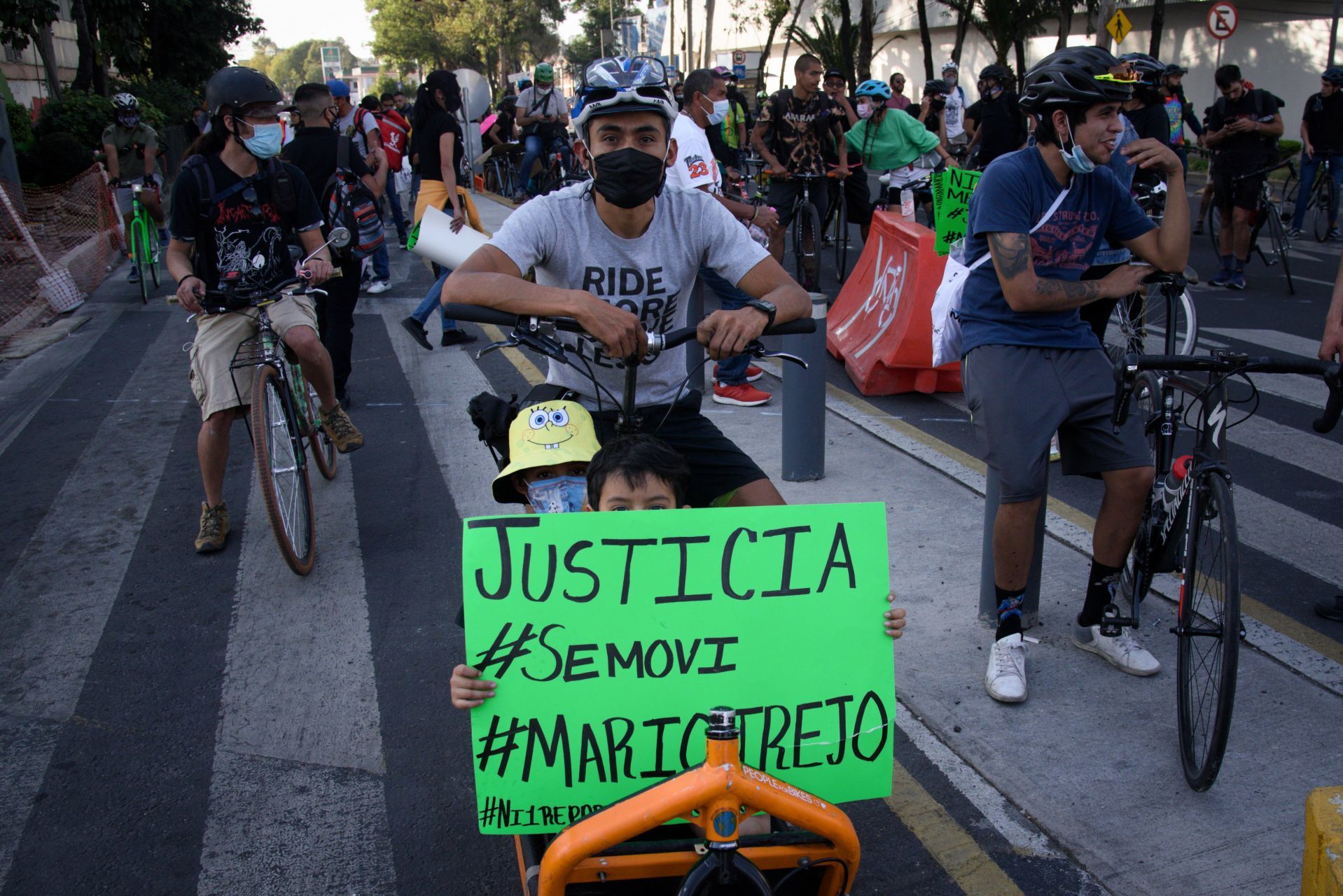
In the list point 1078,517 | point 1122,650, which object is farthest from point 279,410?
point 1078,517

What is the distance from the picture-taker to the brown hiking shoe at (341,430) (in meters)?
6.52

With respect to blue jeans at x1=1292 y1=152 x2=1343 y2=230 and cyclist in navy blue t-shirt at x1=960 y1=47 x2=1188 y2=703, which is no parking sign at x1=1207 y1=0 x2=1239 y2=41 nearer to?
blue jeans at x1=1292 y1=152 x2=1343 y2=230

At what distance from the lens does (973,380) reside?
12.3 ft

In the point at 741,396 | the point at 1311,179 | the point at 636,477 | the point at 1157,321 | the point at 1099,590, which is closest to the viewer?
the point at 636,477

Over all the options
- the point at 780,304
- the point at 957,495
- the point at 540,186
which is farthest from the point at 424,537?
the point at 540,186

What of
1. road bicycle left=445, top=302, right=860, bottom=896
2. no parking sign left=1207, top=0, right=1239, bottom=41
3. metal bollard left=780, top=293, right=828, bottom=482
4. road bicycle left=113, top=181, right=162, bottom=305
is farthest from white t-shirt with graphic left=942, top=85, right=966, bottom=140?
road bicycle left=445, top=302, right=860, bottom=896

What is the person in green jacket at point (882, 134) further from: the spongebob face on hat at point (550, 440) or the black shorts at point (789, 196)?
the spongebob face on hat at point (550, 440)

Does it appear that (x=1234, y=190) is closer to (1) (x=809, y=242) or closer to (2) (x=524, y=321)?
(1) (x=809, y=242)

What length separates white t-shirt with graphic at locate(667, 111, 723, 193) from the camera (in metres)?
7.46

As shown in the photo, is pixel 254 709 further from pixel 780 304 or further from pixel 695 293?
pixel 695 293

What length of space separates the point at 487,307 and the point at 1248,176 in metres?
10.6

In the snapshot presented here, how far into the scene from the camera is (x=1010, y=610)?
12.4 ft

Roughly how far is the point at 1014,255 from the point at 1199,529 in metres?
1.01

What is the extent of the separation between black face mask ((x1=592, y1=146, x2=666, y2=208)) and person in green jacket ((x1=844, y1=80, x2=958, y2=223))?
9.14 metres
